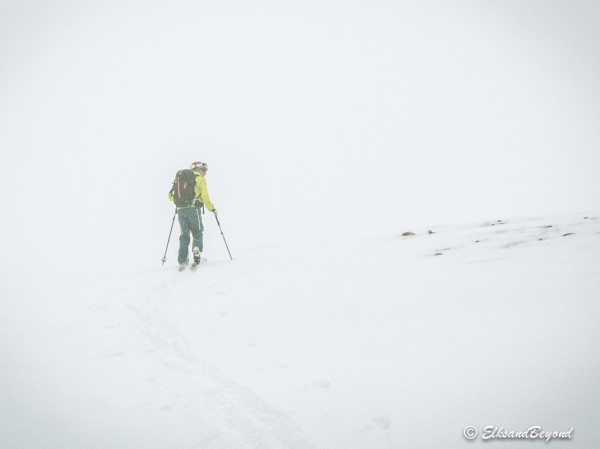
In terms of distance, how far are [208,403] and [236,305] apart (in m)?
2.60

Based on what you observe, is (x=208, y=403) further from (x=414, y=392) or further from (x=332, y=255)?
(x=332, y=255)

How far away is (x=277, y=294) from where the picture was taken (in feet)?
19.4

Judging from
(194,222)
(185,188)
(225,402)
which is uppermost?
(185,188)

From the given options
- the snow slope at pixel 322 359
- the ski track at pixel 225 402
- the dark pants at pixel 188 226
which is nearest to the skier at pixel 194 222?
the dark pants at pixel 188 226

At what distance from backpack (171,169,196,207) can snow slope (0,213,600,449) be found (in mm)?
3957

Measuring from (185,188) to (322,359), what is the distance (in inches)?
309

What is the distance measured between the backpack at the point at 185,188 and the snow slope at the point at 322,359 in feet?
13.0

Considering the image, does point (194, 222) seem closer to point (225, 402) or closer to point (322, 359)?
point (322, 359)

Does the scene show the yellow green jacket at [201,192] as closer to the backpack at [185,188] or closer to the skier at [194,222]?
the skier at [194,222]

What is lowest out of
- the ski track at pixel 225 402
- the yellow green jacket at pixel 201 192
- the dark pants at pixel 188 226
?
the ski track at pixel 225 402

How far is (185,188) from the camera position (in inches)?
394

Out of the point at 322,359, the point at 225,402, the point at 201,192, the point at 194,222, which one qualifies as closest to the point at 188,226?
the point at 194,222

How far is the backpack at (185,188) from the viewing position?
32.7 feet

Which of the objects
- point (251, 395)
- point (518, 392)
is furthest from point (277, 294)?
point (518, 392)
